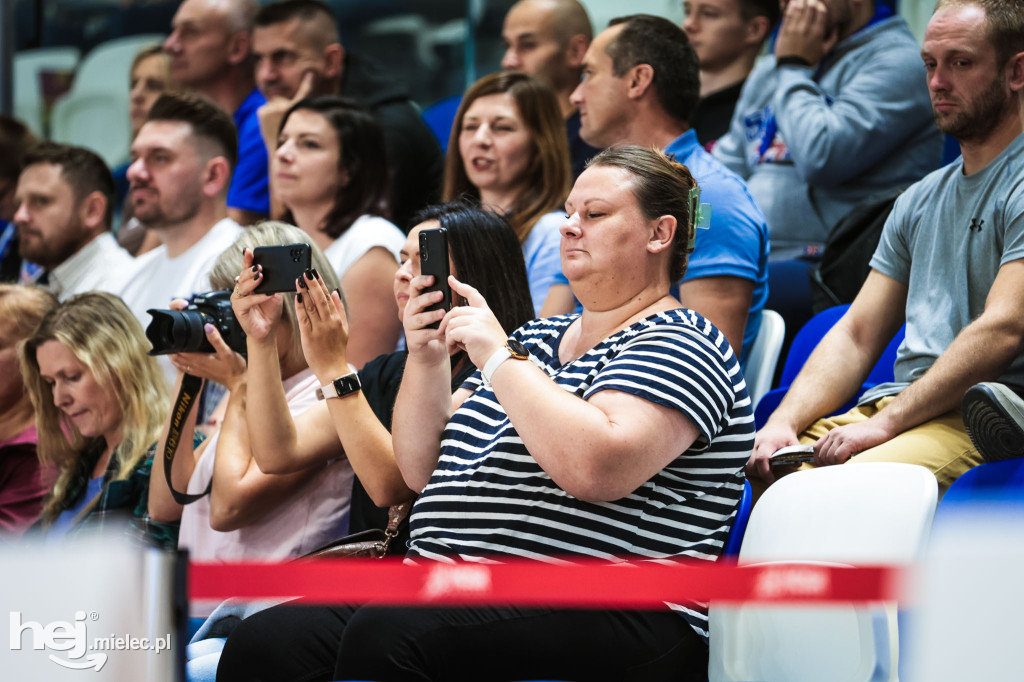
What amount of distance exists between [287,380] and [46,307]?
3.80ft

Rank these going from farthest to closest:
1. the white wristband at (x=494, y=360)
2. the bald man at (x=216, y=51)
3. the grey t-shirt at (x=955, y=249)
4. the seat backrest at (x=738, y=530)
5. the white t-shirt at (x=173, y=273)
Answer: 1. the bald man at (x=216, y=51)
2. the white t-shirt at (x=173, y=273)
3. the grey t-shirt at (x=955, y=249)
4. the seat backrest at (x=738, y=530)
5. the white wristband at (x=494, y=360)

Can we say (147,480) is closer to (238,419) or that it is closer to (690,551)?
(238,419)

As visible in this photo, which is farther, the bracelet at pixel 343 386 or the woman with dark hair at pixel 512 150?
the woman with dark hair at pixel 512 150

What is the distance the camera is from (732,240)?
2924mm

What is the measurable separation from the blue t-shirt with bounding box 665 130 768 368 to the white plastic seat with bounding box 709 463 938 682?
94 centimetres

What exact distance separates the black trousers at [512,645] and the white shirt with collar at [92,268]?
2.88m

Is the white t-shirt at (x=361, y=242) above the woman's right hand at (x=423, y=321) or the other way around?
above

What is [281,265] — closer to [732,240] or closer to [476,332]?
→ [476,332]

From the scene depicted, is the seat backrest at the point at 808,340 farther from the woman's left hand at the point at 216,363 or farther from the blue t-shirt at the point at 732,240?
the woman's left hand at the point at 216,363

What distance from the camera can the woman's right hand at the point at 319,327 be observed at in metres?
2.52

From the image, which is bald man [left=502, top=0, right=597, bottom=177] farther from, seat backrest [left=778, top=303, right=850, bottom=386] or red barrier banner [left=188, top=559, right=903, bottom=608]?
red barrier banner [left=188, top=559, right=903, bottom=608]

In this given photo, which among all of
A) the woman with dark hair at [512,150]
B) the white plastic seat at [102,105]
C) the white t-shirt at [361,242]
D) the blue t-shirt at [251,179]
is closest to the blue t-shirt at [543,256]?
the woman with dark hair at [512,150]

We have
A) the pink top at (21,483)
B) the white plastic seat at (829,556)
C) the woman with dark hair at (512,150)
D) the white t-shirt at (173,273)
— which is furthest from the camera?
the white t-shirt at (173,273)

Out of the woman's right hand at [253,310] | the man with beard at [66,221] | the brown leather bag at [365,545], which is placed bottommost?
the brown leather bag at [365,545]
